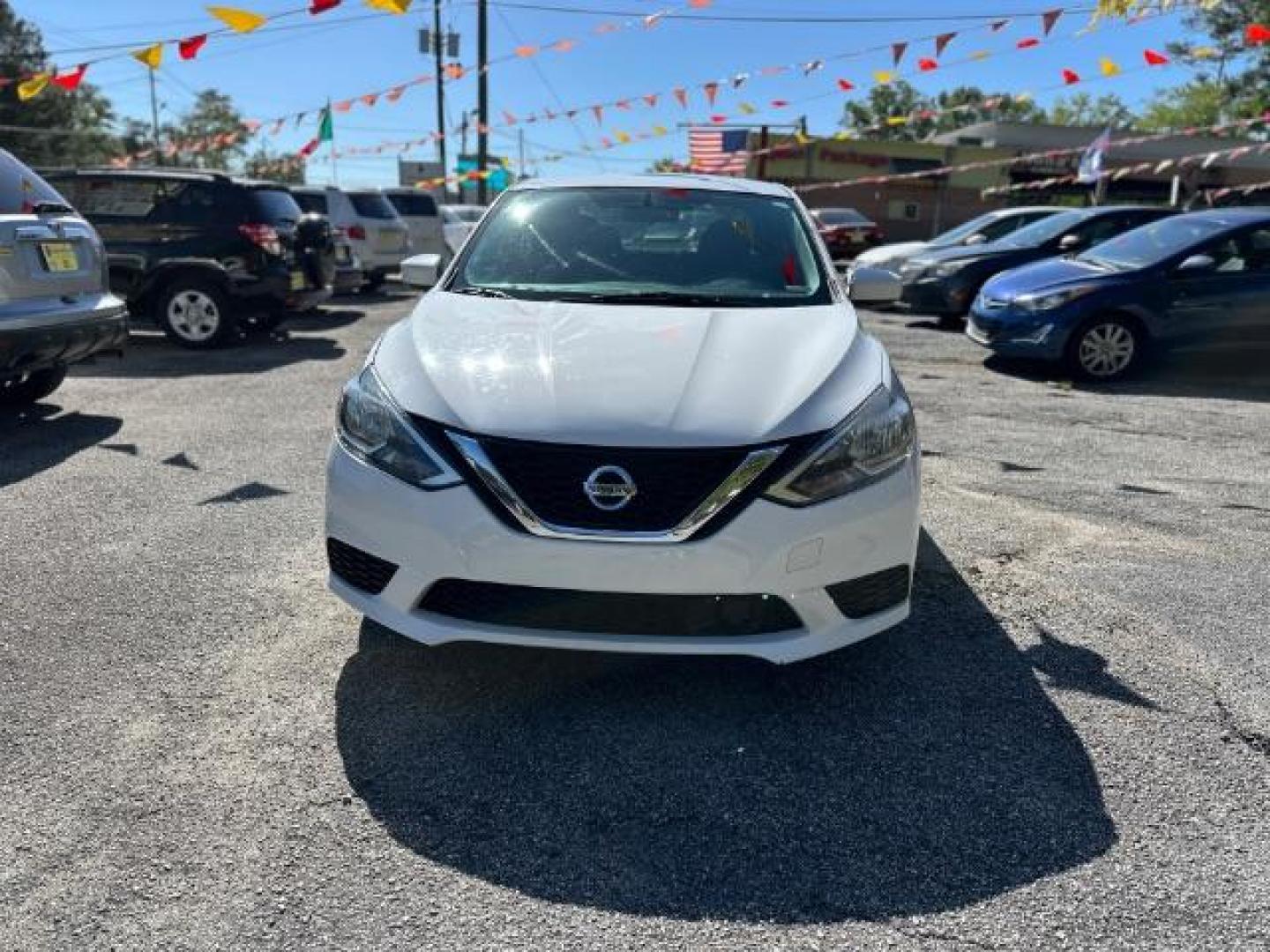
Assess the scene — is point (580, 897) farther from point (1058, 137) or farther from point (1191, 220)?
point (1058, 137)

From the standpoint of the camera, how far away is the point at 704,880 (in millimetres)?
2102

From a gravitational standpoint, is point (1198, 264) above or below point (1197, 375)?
above

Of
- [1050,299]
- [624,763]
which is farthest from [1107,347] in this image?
[624,763]

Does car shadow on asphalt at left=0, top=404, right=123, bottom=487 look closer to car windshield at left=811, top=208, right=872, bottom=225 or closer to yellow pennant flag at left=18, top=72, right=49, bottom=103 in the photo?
yellow pennant flag at left=18, top=72, right=49, bottom=103

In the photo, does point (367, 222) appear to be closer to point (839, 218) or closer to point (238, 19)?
point (238, 19)

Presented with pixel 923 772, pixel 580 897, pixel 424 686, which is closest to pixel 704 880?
pixel 580 897

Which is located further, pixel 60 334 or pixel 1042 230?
pixel 1042 230

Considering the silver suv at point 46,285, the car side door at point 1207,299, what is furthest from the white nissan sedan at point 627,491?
the car side door at point 1207,299

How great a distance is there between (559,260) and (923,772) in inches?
94.5

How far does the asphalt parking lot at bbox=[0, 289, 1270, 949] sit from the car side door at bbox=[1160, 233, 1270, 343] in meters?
4.37

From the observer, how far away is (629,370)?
2.78 m

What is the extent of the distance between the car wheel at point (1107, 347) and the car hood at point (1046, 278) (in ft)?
1.25

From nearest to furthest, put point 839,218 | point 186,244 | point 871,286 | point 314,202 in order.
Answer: point 871,286
point 186,244
point 314,202
point 839,218

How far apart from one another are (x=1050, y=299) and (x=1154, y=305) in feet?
2.81
